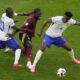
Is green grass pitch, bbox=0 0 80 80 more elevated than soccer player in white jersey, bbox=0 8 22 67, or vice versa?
soccer player in white jersey, bbox=0 8 22 67

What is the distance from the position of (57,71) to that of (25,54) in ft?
6.88

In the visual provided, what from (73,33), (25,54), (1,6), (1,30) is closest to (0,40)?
(1,30)

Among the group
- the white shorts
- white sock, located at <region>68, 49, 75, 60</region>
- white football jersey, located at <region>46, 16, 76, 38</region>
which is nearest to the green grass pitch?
white sock, located at <region>68, 49, 75, 60</region>

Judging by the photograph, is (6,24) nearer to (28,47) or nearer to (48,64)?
(28,47)

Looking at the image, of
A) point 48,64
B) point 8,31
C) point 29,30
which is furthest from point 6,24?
point 48,64

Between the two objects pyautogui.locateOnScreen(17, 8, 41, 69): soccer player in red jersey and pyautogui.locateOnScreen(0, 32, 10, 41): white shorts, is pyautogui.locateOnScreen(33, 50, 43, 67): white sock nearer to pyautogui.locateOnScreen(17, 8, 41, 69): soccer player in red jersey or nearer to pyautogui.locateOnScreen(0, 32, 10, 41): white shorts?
pyautogui.locateOnScreen(17, 8, 41, 69): soccer player in red jersey

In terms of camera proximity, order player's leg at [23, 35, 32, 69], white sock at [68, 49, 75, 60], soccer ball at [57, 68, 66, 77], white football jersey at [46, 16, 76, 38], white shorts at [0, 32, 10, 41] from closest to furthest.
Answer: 1. soccer ball at [57, 68, 66, 77]
2. white football jersey at [46, 16, 76, 38]
3. white shorts at [0, 32, 10, 41]
4. player's leg at [23, 35, 32, 69]
5. white sock at [68, 49, 75, 60]

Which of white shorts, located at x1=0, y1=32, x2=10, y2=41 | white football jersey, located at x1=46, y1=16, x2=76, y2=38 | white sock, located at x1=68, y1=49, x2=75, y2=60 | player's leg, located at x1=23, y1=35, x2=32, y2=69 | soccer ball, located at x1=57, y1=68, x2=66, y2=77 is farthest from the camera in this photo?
white sock, located at x1=68, y1=49, x2=75, y2=60

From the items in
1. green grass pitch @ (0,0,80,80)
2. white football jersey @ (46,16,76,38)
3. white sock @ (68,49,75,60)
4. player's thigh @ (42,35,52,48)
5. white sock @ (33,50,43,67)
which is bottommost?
green grass pitch @ (0,0,80,80)

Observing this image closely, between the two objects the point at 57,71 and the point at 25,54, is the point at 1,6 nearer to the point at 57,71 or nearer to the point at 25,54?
the point at 25,54

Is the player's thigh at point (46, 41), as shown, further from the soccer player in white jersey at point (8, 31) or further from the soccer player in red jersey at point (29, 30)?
the soccer player in white jersey at point (8, 31)

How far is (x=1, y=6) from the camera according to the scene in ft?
76.4

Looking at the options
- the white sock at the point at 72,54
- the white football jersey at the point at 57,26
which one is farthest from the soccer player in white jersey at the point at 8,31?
the white sock at the point at 72,54

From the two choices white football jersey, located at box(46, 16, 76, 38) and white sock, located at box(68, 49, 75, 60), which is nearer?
white football jersey, located at box(46, 16, 76, 38)
